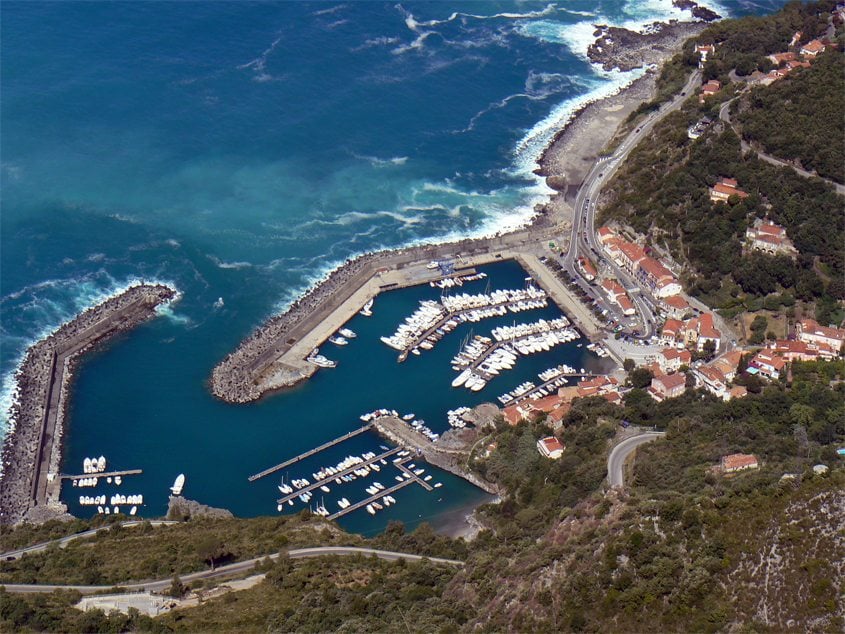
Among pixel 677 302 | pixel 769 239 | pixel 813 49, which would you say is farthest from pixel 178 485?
pixel 813 49

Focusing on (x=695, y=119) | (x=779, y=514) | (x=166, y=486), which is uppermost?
(x=779, y=514)

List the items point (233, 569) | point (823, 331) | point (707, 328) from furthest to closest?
point (707, 328) → point (823, 331) → point (233, 569)

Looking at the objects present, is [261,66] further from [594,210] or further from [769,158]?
[769,158]

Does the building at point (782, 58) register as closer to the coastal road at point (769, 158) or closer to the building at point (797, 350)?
the coastal road at point (769, 158)

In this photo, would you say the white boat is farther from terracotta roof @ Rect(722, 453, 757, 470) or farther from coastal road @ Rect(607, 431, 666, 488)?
terracotta roof @ Rect(722, 453, 757, 470)

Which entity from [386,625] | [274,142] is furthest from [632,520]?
[274,142]

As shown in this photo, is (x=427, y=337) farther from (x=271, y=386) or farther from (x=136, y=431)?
(x=136, y=431)

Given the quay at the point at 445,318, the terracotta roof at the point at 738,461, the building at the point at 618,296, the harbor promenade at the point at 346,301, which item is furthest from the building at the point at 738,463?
the quay at the point at 445,318
